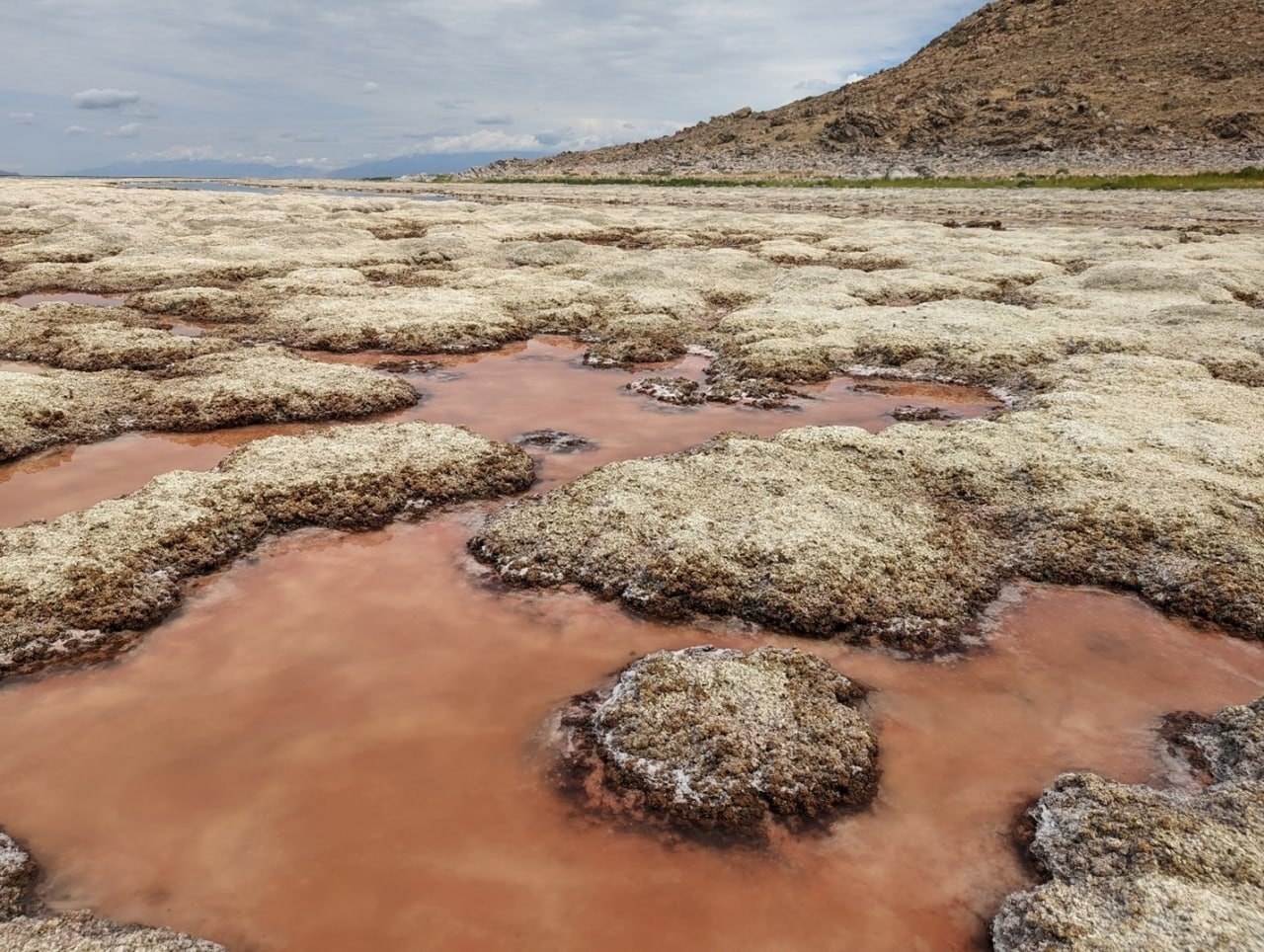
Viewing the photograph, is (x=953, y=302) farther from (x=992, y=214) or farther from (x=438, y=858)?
(x=992, y=214)

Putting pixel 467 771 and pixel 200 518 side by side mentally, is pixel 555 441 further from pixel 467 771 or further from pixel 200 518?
pixel 467 771

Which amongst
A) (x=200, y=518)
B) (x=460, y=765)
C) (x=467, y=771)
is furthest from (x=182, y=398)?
(x=467, y=771)

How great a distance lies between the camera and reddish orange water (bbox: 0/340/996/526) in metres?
14.8

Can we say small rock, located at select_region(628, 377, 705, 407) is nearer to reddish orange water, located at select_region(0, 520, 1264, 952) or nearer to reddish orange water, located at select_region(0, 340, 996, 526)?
reddish orange water, located at select_region(0, 340, 996, 526)

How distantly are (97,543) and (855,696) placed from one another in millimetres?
11079

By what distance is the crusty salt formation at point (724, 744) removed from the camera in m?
7.49

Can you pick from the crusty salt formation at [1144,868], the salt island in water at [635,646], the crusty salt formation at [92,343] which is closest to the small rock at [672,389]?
the salt island in water at [635,646]

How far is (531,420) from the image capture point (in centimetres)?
1880

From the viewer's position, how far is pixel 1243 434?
630 inches

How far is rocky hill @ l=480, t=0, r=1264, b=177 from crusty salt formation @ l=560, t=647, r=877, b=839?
121867mm

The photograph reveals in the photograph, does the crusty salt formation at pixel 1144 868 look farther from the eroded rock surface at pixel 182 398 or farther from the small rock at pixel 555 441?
the eroded rock surface at pixel 182 398

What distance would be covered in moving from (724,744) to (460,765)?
2.77 m

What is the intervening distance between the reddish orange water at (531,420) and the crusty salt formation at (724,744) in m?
6.96

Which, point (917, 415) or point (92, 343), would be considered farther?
point (92, 343)
